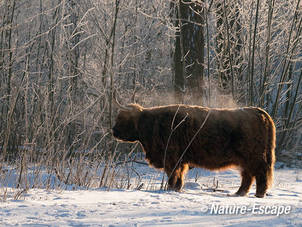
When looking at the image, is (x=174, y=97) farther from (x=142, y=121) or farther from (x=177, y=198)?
(x=177, y=198)

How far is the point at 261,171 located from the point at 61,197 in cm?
345

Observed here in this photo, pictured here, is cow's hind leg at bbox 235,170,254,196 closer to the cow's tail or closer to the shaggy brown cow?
the shaggy brown cow

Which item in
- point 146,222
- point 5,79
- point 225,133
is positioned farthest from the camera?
point 5,79

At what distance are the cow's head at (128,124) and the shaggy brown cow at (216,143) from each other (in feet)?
1.29

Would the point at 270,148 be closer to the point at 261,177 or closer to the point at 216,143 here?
the point at 261,177

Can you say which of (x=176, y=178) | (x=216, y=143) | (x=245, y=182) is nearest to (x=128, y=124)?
(x=176, y=178)

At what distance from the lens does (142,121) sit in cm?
730

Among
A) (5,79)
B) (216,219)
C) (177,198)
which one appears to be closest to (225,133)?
(177,198)

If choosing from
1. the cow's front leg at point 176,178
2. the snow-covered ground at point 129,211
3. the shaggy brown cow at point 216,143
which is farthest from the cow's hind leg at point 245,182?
the snow-covered ground at point 129,211

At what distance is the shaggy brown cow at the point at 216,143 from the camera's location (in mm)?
6859

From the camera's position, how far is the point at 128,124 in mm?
7441

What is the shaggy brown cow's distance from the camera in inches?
270

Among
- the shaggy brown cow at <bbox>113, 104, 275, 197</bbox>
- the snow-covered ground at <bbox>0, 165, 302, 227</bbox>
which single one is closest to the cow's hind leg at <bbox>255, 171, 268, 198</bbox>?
the shaggy brown cow at <bbox>113, 104, 275, 197</bbox>

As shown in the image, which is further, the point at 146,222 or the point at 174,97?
the point at 174,97
